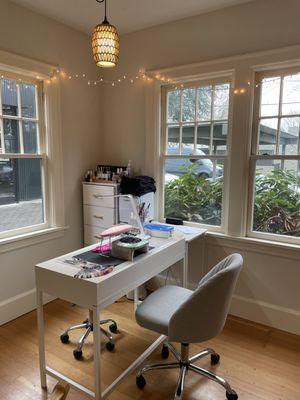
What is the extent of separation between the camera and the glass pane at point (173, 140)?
121 inches

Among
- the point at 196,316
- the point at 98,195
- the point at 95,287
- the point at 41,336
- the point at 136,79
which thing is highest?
Result: the point at 136,79

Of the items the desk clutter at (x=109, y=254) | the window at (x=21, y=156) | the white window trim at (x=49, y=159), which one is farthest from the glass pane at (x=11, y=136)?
the desk clutter at (x=109, y=254)

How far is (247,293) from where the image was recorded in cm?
Result: 277

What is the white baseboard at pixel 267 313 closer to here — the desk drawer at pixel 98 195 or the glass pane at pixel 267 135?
the glass pane at pixel 267 135

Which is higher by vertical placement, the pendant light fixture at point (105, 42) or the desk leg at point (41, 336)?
the pendant light fixture at point (105, 42)

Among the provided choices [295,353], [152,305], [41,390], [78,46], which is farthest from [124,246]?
[78,46]

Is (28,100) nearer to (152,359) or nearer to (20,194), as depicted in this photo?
(20,194)

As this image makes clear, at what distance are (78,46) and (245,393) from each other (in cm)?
329

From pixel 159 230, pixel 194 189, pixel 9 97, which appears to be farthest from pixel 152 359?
pixel 9 97

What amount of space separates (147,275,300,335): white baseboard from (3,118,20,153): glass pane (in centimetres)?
243

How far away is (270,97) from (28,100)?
2152 millimetres

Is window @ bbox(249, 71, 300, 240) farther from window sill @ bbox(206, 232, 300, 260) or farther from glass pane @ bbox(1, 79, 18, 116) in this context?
glass pane @ bbox(1, 79, 18, 116)

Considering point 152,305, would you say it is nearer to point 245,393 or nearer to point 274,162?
point 245,393

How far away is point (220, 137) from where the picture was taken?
9.29 feet
